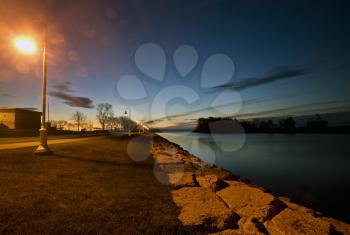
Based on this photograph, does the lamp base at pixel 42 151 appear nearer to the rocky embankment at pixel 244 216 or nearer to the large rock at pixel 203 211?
the rocky embankment at pixel 244 216

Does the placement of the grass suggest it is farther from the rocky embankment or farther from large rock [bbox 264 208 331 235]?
large rock [bbox 264 208 331 235]

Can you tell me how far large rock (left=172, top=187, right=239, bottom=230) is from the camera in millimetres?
4824

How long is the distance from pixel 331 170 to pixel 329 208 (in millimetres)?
15504

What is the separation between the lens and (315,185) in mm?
17922

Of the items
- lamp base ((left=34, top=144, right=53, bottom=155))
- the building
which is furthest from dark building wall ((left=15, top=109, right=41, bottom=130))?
lamp base ((left=34, top=144, right=53, bottom=155))

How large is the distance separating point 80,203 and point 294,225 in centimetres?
510

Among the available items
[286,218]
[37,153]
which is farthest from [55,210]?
[37,153]

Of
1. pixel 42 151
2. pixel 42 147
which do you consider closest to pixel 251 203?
pixel 42 151

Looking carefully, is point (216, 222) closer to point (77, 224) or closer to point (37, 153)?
point (77, 224)

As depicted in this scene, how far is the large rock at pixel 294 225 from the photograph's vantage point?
15.6 ft

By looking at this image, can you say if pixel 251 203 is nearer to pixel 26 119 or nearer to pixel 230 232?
pixel 230 232

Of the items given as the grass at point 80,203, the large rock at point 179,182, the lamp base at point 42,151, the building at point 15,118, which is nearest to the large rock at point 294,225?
the grass at point 80,203

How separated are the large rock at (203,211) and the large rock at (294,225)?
83cm

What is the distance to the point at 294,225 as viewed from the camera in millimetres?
4969
